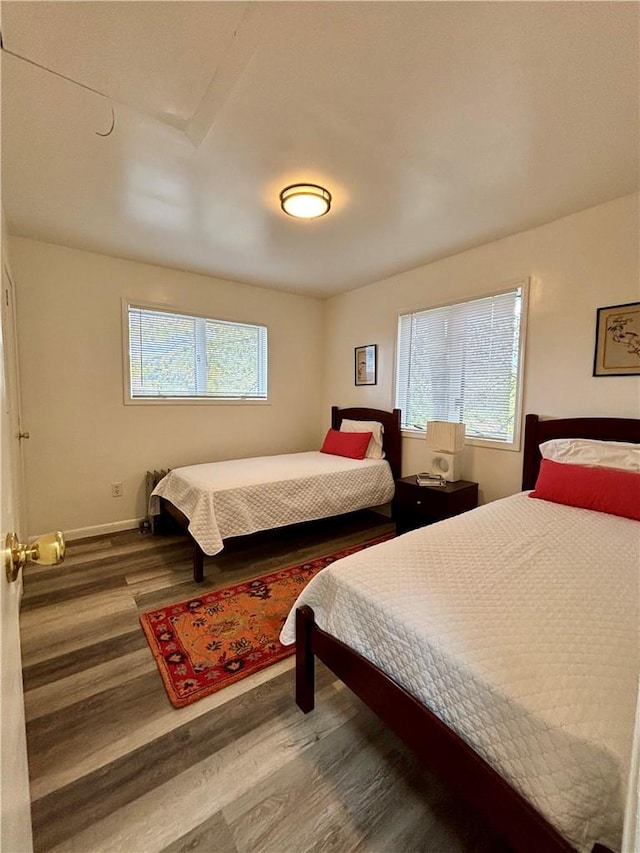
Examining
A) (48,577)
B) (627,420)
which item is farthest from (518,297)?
(48,577)

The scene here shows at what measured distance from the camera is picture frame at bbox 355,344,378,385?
3832 mm

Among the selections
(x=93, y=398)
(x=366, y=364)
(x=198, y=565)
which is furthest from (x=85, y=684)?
(x=366, y=364)

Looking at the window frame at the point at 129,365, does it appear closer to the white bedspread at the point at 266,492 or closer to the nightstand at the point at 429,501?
the white bedspread at the point at 266,492

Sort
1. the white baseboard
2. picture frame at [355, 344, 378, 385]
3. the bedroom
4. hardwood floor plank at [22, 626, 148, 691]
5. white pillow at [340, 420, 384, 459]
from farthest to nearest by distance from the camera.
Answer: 1. picture frame at [355, 344, 378, 385]
2. white pillow at [340, 420, 384, 459]
3. the white baseboard
4. hardwood floor plank at [22, 626, 148, 691]
5. the bedroom

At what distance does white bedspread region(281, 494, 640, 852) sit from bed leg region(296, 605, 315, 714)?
0.17 ft

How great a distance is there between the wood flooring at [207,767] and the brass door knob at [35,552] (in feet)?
3.46

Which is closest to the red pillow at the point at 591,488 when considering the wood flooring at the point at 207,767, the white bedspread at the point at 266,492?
the white bedspread at the point at 266,492

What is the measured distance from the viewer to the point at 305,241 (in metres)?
2.80

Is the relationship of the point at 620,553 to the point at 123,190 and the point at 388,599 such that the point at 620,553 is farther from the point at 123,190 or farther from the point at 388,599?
the point at 123,190

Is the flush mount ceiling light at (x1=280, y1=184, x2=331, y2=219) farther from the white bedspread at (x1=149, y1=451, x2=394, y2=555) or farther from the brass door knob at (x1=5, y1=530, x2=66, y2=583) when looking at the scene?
the brass door knob at (x1=5, y1=530, x2=66, y2=583)

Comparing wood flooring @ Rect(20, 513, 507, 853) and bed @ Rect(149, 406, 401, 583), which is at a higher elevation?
bed @ Rect(149, 406, 401, 583)

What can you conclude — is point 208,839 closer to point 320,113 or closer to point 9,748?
point 9,748

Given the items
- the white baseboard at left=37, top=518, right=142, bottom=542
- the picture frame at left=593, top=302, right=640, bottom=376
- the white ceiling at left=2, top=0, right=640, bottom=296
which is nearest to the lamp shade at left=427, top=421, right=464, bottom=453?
the picture frame at left=593, top=302, right=640, bottom=376

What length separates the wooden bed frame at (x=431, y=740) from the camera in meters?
0.79
